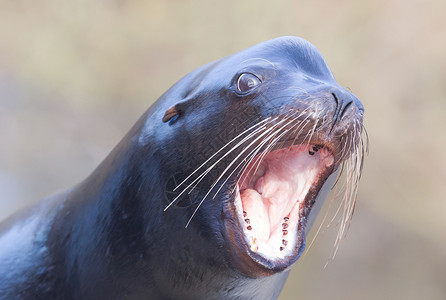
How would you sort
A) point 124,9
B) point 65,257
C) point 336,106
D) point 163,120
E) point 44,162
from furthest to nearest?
point 124,9
point 44,162
point 65,257
point 163,120
point 336,106

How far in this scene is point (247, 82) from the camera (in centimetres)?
165

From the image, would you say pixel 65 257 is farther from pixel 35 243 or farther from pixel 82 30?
pixel 82 30

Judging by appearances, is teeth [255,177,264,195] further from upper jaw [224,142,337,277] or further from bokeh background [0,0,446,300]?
bokeh background [0,0,446,300]

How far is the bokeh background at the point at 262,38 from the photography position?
4.82 m

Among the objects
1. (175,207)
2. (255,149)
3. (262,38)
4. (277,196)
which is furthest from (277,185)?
(262,38)

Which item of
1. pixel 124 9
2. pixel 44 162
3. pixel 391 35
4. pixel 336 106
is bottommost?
pixel 391 35

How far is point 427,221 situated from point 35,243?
12.7 feet

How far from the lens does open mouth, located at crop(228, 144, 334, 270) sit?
164 cm

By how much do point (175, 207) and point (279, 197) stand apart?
1.05ft

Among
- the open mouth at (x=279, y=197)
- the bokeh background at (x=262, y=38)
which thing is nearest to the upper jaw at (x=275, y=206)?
the open mouth at (x=279, y=197)

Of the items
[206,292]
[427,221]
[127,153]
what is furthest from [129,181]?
[427,221]

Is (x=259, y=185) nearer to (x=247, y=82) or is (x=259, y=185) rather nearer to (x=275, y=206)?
(x=275, y=206)

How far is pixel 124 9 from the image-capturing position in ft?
19.2

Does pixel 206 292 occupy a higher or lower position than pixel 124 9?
lower
